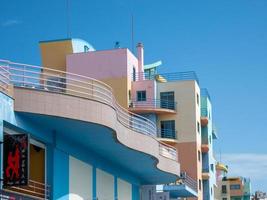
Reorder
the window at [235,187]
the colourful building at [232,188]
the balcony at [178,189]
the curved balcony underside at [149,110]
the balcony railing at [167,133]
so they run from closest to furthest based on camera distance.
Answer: the balcony at [178,189]
the curved balcony underside at [149,110]
the balcony railing at [167,133]
the colourful building at [232,188]
the window at [235,187]

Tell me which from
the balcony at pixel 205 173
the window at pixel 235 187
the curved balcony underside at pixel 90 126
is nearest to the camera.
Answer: the curved balcony underside at pixel 90 126

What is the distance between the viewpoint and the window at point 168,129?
65.5 metres

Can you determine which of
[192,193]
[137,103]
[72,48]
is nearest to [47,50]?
[72,48]

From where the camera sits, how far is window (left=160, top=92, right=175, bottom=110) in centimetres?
6594

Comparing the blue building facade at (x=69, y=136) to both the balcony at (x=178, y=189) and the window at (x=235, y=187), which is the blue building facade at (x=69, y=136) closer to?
the balcony at (x=178, y=189)

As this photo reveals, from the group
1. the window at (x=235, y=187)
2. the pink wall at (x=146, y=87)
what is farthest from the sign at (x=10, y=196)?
the window at (x=235, y=187)

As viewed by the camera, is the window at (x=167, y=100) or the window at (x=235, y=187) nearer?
the window at (x=167, y=100)

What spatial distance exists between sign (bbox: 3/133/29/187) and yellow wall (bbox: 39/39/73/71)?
42.1 m

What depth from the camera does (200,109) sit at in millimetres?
70438

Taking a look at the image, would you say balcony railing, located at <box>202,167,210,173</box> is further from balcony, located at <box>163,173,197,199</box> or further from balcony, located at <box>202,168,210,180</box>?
balcony, located at <box>163,173,197,199</box>

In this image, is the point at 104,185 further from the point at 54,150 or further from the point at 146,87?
the point at 146,87

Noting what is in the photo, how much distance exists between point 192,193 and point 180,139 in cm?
1205

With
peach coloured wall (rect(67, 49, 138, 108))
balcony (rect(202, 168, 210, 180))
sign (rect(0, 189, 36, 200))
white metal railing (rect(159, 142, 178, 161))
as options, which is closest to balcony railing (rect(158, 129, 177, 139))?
balcony (rect(202, 168, 210, 180))

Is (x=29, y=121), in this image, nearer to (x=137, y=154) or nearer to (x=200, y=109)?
(x=137, y=154)
